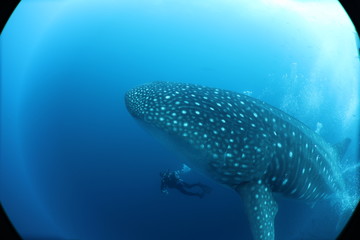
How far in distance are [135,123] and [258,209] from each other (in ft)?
12.2

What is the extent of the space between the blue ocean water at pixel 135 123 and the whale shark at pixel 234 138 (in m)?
0.86

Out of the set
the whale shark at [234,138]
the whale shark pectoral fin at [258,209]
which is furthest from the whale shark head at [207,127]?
the whale shark pectoral fin at [258,209]

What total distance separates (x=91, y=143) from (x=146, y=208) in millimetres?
8647

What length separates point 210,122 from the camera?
2875 mm

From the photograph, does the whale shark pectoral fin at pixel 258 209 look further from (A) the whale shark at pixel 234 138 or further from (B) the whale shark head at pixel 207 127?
(B) the whale shark head at pixel 207 127

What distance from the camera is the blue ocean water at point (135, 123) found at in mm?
8656

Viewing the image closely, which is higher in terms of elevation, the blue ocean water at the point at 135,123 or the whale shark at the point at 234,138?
the whale shark at the point at 234,138

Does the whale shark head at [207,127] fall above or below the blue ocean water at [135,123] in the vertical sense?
above

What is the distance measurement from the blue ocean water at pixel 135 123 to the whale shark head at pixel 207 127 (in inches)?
32.9

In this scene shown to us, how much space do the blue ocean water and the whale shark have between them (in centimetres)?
86

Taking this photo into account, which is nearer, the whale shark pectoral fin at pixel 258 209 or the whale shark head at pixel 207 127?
the whale shark head at pixel 207 127

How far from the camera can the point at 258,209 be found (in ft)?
10.5

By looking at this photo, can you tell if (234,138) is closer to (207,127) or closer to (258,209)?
(207,127)

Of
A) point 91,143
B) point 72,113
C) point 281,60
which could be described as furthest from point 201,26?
point 91,143
